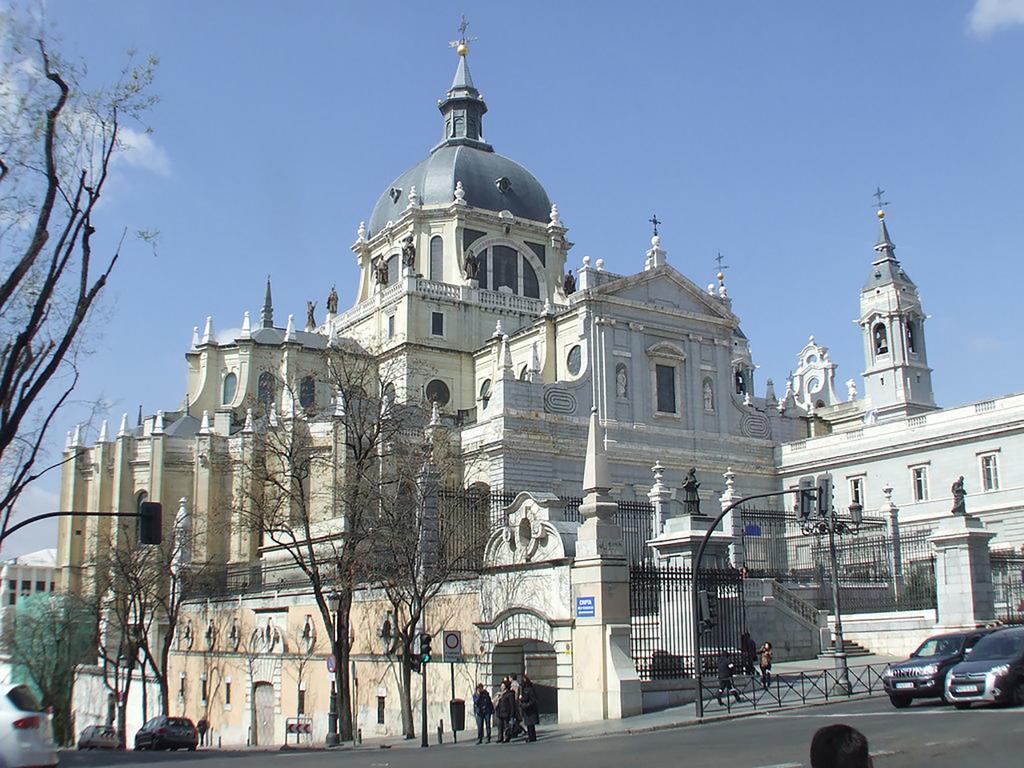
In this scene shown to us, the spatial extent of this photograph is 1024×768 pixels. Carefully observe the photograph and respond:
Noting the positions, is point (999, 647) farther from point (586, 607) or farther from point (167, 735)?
point (167, 735)

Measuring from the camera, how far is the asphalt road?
1380cm

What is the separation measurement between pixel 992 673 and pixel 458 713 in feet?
38.7

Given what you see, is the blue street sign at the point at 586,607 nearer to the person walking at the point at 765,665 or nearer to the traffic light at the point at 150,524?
the person walking at the point at 765,665

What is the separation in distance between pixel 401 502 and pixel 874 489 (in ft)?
104

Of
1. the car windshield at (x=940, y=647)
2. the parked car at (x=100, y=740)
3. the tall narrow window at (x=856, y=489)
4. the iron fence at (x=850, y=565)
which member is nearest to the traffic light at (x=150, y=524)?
the car windshield at (x=940, y=647)

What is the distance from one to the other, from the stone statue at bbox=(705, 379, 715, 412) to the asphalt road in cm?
3782

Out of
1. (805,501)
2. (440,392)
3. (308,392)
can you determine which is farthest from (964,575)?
(308,392)

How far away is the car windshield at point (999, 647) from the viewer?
19875 millimetres

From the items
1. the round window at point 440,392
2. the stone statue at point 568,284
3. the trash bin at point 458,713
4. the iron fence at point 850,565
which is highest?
the stone statue at point 568,284

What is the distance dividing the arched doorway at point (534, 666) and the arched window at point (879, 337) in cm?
5228

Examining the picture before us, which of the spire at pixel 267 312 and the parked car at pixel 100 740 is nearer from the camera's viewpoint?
the parked car at pixel 100 740

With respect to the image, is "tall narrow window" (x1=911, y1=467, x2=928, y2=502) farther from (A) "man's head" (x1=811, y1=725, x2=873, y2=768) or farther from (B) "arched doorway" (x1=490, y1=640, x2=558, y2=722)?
(A) "man's head" (x1=811, y1=725, x2=873, y2=768)

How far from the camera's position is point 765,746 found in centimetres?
1556

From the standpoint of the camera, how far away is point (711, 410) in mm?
59656
